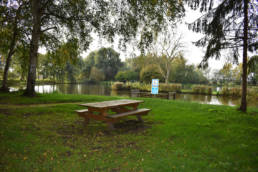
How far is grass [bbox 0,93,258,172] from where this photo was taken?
124 inches

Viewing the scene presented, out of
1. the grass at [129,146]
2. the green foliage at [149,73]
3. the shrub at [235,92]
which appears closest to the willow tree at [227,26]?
the grass at [129,146]

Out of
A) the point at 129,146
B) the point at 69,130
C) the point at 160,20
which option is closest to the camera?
the point at 129,146

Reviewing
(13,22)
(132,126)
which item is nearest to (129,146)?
(132,126)

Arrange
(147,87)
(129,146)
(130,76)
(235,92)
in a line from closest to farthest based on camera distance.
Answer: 1. (129,146)
2. (235,92)
3. (147,87)
4. (130,76)

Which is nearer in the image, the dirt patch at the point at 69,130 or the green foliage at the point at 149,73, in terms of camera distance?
the dirt patch at the point at 69,130

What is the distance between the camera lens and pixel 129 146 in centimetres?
408

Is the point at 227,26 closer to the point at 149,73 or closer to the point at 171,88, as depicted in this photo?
the point at 171,88

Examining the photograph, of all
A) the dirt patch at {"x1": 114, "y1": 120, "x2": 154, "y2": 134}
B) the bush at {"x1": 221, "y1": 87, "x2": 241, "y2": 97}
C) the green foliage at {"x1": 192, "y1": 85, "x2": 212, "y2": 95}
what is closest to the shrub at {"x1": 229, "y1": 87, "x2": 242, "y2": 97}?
the bush at {"x1": 221, "y1": 87, "x2": 241, "y2": 97}

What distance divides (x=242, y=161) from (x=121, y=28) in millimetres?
7037

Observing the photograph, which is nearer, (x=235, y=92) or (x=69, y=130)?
(x=69, y=130)

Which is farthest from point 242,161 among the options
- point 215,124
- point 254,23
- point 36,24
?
point 36,24

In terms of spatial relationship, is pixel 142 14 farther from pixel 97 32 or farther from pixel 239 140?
pixel 239 140

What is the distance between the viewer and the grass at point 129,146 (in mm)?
3139

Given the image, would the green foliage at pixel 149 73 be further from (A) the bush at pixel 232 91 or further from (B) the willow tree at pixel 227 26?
(B) the willow tree at pixel 227 26
